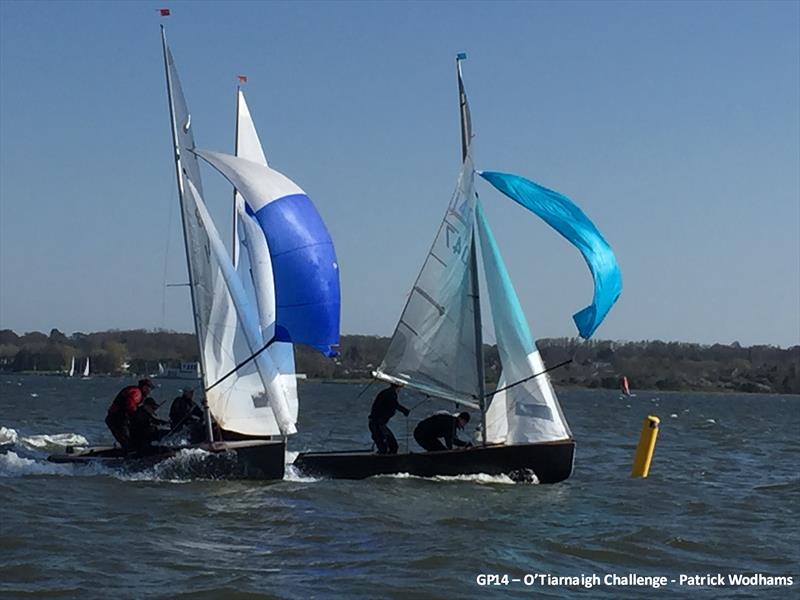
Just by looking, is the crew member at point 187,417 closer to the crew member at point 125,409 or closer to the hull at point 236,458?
the crew member at point 125,409

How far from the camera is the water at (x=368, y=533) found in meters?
11.9

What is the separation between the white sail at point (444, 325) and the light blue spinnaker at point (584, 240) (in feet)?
3.54

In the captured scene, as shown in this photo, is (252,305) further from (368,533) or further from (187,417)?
(368,533)

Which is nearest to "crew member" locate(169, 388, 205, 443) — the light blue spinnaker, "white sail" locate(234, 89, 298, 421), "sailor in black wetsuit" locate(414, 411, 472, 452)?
"white sail" locate(234, 89, 298, 421)

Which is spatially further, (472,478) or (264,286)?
(264,286)

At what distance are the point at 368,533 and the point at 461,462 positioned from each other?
4.78 meters

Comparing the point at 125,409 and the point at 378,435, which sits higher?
the point at 125,409

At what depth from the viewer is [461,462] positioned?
1914 centimetres

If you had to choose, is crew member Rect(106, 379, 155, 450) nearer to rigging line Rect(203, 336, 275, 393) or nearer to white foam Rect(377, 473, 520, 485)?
rigging line Rect(203, 336, 275, 393)

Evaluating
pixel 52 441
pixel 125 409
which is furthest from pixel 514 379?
pixel 52 441

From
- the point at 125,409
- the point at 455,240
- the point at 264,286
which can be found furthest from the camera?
the point at 264,286

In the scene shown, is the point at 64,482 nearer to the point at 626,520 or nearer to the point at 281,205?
the point at 281,205

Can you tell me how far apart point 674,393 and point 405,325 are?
12016 centimetres

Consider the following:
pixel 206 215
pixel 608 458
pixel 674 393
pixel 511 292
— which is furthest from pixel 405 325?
pixel 674 393
